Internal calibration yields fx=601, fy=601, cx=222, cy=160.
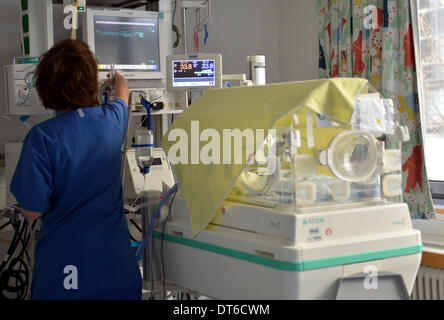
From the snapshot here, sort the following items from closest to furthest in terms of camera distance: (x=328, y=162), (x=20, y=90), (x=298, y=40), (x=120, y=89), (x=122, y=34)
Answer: (x=328, y=162), (x=120, y=89), (x=20, y=90), (x=122, y=34), (x=298, y=40)

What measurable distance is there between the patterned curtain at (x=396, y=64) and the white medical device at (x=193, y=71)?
38.4 inches

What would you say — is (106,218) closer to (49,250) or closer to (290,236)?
(49,250)

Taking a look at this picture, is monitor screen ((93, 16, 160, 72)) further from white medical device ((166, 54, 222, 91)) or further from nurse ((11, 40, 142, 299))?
nurse ((11, 40, 142, 299))

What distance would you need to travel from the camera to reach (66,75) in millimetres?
1923

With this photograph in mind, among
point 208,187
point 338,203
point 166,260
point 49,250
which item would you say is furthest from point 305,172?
point 49,250

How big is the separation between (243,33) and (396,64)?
1.61m

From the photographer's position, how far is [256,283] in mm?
1809

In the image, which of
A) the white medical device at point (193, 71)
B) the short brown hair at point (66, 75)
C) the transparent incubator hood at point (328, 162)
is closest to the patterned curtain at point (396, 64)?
the white medical device at point (193, 71)

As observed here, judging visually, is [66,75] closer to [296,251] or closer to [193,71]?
[296,251]

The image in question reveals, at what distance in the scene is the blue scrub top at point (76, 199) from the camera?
1918 millimetres

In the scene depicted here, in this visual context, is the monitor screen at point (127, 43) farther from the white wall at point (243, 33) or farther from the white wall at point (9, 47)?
the white wall at point (243, 33)

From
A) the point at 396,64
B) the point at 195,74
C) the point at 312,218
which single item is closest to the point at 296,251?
the point at 312,218

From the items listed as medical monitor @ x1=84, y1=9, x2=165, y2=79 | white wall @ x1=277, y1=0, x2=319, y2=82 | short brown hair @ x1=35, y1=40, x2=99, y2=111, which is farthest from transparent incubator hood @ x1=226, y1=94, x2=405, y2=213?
white wall @ x1=277, y1=0, x2=319, y2=82

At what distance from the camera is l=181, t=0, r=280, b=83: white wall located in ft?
16.1
